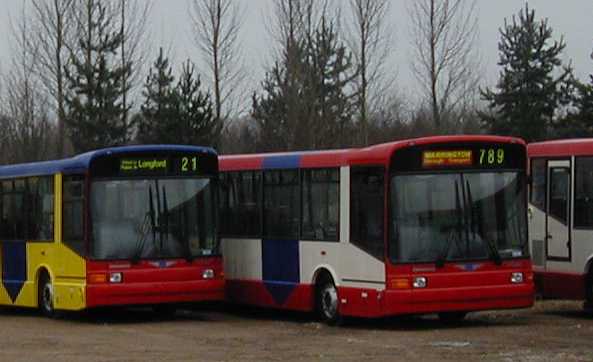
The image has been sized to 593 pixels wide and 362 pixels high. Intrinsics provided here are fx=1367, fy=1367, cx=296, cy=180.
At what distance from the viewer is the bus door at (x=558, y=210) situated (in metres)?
20.9

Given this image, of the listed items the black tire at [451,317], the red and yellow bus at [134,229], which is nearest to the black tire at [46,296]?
the red and yellow bus at [134,229]

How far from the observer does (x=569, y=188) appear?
2089 centimetres

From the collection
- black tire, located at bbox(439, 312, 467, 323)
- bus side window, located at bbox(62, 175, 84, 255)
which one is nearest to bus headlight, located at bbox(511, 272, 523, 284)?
black tire, located at bbox(439, 312, 467, 323)

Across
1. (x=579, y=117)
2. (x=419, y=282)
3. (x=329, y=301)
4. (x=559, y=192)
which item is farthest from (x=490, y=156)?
(x=579, y=117)

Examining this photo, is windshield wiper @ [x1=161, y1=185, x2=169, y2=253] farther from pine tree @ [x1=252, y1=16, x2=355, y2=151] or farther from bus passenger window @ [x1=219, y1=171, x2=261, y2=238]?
pine tree @ [x1=252, y1=16, x2=355, y2=151]

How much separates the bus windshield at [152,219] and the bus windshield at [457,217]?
422 cm

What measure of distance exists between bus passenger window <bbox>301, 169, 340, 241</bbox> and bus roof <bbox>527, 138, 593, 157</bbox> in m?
3.40

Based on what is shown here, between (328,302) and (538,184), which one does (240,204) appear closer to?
(328,302)

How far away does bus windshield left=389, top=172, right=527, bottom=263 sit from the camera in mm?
19078

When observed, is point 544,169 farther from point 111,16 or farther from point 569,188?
point 111,16

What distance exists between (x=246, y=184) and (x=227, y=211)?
81 cm

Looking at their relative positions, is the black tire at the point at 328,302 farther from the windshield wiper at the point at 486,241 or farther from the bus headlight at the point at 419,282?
the windshield wiper at the point at 486,241

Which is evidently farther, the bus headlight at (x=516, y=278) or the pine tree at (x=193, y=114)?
the pine tree at (x=193, y=114)

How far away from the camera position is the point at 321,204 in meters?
20.9
